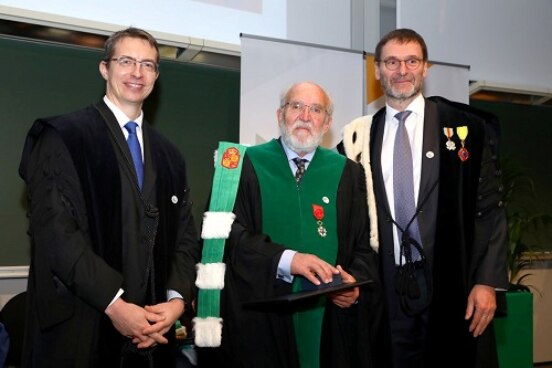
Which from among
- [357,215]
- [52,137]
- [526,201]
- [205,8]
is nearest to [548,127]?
[526,201]

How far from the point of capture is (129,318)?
77.4 inches

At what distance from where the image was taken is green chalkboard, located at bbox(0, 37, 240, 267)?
3980 millimetres

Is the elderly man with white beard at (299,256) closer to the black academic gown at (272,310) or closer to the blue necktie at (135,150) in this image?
the black academic gown at (272,310)

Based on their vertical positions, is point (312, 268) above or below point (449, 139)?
below

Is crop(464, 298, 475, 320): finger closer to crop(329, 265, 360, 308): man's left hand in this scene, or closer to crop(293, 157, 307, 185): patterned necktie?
crop(329, 265, 360, 308): man's left hand

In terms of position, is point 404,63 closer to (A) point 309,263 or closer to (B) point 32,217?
(A) point 309,263

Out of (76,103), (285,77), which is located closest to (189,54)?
(285,77)

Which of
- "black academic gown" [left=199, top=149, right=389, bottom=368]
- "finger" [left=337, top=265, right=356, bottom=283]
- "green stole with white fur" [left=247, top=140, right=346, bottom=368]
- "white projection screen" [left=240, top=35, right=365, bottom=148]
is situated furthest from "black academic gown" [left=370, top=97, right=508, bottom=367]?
"white projection screen" [left=240, top=35, right=365, bottom=148]

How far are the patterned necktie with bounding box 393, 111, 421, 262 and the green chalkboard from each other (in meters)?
2.27

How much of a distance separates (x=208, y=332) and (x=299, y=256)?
553 mm

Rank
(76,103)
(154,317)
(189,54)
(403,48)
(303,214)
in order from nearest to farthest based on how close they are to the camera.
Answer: (154,317) < (303,214) < (403,48) < (76,103) < (189,54)

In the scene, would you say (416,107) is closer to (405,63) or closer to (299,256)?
(405,63)

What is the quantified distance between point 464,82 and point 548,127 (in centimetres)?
161

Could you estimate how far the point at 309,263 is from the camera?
2.24 metres
